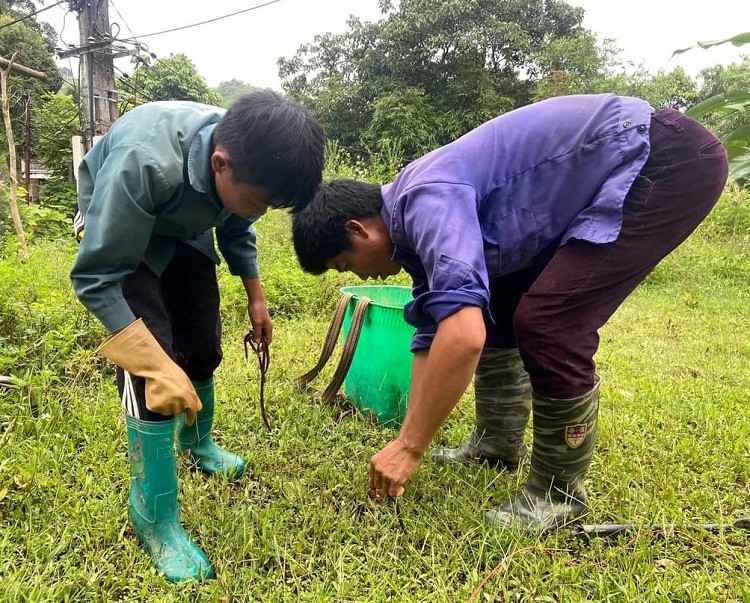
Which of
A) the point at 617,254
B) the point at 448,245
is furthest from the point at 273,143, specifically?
the point at 617,254

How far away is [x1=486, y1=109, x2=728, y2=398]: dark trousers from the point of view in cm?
144

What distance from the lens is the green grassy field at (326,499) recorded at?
4.60 ft

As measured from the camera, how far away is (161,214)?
1.46m

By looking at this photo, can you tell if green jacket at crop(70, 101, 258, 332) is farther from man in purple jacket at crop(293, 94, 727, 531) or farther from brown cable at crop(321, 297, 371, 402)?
brown cable at crop(321, 297, 371, 402)

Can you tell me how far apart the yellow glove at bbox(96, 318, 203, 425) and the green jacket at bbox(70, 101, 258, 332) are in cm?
3

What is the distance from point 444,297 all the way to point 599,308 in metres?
0.57

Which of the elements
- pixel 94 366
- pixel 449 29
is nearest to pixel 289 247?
pixel 94 366

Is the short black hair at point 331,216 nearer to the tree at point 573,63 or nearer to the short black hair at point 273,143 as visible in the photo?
the short black hair at point 273,143

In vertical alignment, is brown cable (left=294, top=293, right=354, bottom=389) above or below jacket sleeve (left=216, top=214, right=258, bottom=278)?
below

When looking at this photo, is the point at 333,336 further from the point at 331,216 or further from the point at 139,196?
the point at 139,196

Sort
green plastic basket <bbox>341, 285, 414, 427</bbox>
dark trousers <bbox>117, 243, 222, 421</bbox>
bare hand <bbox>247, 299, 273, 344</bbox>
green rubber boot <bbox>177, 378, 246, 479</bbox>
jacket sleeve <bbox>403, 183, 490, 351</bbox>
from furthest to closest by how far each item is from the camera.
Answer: green plastic basket <bbox>341, 285, 414, 427</bbox> → bare hand <bbox>247, 299, 273, 344</bbox> → green rubber boot <bbox>177, 378, 246, 479</bbox> → dark trousers <bbox>117, 243, 222, 421</bbox> → jacket sleeve <bbox>403, 183, 490, 351</bbox>

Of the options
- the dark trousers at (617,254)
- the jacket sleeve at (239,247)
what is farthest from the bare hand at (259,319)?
the dark trousers at (617,254)

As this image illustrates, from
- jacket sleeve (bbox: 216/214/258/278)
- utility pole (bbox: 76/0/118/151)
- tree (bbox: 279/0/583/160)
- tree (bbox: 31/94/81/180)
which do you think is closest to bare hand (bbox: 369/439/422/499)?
jacket sleeve (bbox: 216/214/258/278)

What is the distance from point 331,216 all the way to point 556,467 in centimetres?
101
